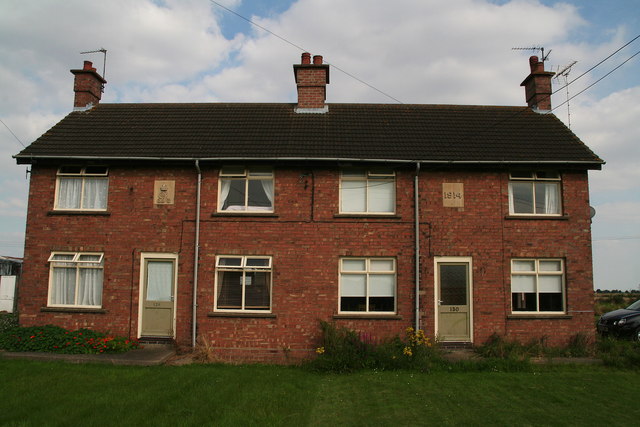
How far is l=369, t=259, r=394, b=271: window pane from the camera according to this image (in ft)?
41.3

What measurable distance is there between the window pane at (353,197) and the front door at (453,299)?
2.53m

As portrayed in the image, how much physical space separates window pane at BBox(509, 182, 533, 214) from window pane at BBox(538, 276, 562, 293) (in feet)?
5.98

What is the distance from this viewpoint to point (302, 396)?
862 centimetres

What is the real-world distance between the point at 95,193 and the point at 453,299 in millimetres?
9984

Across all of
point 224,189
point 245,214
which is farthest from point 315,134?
point 245,214

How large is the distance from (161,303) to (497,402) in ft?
27.6

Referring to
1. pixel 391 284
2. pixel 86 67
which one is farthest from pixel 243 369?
pixel 86 67

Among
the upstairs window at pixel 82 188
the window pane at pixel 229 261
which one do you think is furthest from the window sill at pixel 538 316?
the upstairs window at pixel 82 188

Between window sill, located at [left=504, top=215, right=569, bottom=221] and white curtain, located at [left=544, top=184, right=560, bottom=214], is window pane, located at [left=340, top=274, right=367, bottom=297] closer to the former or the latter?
window sill, located at [left=504, top=215, right=569, bottom=221]

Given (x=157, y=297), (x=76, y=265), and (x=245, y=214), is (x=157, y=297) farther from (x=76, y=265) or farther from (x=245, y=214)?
(x=245, y=214)

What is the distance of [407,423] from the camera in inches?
286

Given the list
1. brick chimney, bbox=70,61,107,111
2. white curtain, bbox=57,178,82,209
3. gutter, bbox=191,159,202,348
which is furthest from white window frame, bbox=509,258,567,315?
brick chimney, bbox=70,61,107,111

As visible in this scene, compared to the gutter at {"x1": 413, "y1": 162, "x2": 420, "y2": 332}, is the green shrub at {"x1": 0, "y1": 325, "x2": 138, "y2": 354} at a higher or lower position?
lower

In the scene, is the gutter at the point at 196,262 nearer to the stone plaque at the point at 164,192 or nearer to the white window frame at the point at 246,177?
the white window frame at the point at 246,177
